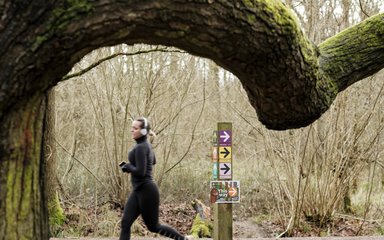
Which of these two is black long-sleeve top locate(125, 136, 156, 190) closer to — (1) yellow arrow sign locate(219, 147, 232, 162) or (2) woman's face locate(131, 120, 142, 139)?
(2) woman's face locate(131, 120, 142, 139)

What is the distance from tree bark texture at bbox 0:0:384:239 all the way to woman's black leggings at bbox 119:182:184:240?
2801 mm

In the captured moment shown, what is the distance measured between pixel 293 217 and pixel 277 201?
536 mm

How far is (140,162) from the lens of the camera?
18.4ft

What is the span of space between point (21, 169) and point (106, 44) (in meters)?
0.76

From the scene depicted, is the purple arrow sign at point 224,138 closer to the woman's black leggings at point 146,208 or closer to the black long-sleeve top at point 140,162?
the black long-sleeve top at point 140,162

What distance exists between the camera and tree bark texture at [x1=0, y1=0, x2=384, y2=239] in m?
2.35

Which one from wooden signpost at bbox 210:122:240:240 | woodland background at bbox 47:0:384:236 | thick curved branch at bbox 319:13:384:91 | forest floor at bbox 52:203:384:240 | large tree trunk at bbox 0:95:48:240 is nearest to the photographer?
large tree trunk at bbox 0:95:48:240

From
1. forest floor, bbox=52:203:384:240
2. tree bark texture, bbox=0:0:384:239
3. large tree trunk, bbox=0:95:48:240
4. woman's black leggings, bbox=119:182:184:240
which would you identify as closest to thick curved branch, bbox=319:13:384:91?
tree bark texture, bbox=0:0:384:239

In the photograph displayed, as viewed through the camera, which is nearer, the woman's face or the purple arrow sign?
the woman's face

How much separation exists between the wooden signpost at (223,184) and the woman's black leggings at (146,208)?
28.8 inches

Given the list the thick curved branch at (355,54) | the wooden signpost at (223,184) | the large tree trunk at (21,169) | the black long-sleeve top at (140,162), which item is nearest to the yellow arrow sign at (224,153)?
the wooden signpost at (223,184)

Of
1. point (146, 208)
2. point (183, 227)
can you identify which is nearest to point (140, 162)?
point (146, 208)

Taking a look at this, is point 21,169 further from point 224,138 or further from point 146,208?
point 224,138

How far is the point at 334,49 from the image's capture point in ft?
11.2
